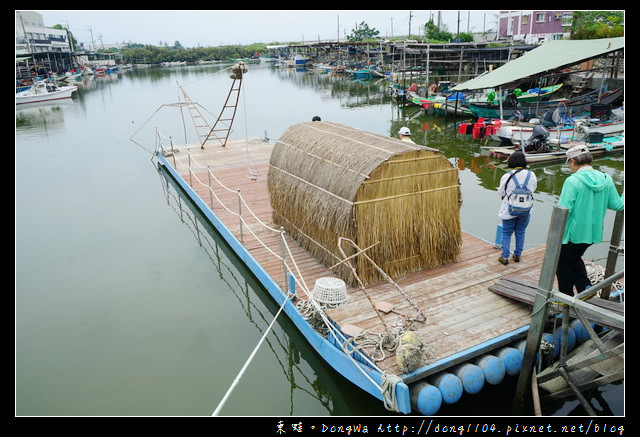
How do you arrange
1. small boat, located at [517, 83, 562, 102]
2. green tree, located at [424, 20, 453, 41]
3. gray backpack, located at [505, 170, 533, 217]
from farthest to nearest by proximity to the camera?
green tree, located at [424, 20, 453, 41]
small boat, located at [517, 83, 562, 102]
gray backpack, located at [505, 170, 533, 217]

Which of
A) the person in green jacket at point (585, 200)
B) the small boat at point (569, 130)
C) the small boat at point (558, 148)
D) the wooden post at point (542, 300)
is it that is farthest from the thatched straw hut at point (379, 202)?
the small boat at point (569, 130)

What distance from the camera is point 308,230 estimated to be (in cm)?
824

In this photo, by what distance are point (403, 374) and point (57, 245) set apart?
9848 millimetres

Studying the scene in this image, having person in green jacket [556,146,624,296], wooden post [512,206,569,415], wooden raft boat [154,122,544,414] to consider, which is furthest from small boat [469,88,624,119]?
wooden post [512,206,569,415]

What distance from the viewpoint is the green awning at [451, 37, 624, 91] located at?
20.1 m

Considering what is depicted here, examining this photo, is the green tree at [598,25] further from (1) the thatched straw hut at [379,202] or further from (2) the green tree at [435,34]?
(1) the thatched straw hut at [379,202]

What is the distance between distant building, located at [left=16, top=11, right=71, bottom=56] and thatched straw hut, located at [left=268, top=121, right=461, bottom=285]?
6362 cm

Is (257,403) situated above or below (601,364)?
below

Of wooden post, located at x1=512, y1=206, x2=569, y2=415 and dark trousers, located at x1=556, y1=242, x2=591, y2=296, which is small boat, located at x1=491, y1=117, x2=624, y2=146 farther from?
wooden post, located at x1=512, y1=206, x2=569, y2=415

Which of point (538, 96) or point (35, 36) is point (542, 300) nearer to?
point (538, 96)

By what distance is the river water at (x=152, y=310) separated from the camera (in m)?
6.23

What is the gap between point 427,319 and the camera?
19.9 feet
